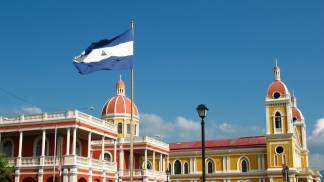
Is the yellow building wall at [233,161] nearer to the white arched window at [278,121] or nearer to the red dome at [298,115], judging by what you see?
the white arched window at [278,121]

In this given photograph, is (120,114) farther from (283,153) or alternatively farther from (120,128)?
(283,153)

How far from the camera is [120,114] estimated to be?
235 ft

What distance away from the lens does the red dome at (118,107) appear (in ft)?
236

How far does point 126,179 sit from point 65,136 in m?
12.5

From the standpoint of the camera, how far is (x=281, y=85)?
235ft

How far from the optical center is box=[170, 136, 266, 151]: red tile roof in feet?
242

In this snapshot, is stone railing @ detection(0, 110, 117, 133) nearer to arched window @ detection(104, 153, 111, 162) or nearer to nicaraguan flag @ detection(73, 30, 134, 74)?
arched window @ detection(104, 153, 111, 162)

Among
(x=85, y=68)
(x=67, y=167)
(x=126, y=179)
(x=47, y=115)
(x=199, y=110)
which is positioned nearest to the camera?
(x=199, y=110)

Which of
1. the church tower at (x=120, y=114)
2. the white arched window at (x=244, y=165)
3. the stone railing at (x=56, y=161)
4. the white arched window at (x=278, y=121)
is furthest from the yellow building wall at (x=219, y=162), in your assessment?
the stone railing at (x=56, y=161)

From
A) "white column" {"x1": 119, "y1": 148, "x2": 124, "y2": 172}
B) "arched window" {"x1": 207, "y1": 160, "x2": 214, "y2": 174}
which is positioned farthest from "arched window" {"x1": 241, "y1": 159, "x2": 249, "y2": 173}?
"white column" {"x1": 119, "y1": 148, "x2": 124, "y2": 172}

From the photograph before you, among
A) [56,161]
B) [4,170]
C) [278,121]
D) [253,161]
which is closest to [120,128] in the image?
[253,161]

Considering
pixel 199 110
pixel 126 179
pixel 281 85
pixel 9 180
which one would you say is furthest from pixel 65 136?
pixel 281 85

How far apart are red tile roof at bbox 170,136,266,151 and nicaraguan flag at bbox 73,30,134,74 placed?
50449mm

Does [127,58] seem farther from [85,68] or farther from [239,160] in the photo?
[239,160]
